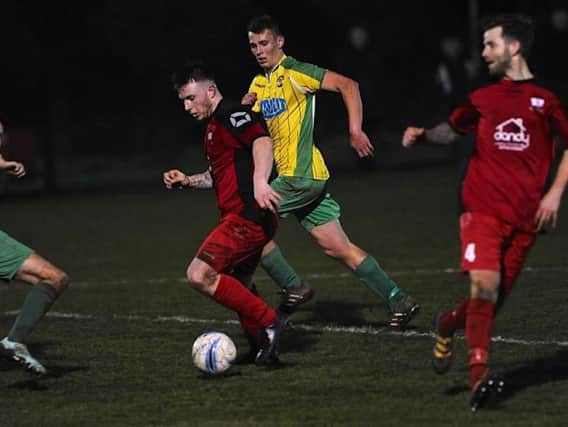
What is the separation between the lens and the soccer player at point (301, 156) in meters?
9.27

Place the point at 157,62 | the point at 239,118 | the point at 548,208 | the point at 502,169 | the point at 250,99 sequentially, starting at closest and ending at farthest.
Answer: the point at 548,208
the point at 502,169
the point at 239,118
the point at 250,99
the point at 157,62

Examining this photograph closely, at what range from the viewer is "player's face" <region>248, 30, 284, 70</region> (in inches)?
362

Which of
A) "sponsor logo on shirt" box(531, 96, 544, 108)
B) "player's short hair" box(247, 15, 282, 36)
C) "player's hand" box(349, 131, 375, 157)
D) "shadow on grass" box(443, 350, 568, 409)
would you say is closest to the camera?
"sponsor logo on shirt" box(531, 96, 544, 108)

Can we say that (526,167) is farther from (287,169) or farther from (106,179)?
(106,179)

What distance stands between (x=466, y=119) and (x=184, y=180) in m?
2.05

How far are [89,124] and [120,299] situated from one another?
78.0 feet

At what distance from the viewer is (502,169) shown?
6848mm

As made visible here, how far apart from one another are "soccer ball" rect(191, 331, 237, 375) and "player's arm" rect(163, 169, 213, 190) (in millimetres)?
962

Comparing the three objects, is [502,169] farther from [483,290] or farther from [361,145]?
[361,145]

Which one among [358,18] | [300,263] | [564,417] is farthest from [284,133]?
[358,18]

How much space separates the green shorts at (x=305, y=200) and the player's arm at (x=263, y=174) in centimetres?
141

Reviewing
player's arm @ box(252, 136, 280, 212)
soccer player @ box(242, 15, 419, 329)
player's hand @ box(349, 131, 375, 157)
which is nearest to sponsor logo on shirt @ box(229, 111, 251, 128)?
player's arm @ box(252, 136, 280, 212)

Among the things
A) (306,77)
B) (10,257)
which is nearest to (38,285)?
(10,257)

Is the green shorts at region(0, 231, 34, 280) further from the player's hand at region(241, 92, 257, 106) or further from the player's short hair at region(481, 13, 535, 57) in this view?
the player's short hair at region(481, 13, 535, 57)
